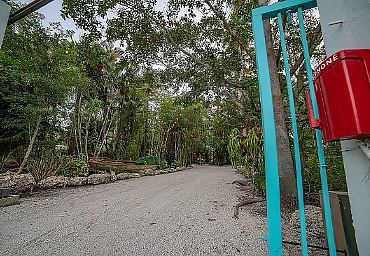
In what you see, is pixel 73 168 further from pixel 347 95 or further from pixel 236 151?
pixel 347 95

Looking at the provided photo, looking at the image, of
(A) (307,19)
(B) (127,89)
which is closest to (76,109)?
(B) (127,89)

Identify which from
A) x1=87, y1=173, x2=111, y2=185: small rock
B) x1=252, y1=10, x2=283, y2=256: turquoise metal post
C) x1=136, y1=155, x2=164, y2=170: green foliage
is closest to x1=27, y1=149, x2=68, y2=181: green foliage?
x1=87, y1=173, x2=111, y2=185: small rock

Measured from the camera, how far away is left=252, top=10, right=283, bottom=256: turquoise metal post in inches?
21.9

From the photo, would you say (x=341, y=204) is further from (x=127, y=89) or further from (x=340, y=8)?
(x=127, y=89)

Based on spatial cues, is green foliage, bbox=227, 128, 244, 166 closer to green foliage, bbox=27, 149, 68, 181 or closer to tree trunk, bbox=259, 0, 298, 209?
tree trunk, bbox=259, 0, 298, 209

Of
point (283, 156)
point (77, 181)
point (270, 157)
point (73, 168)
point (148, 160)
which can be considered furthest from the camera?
point (148, 160)

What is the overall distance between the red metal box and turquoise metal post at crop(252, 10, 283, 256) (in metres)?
0.16

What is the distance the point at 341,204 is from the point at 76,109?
16.6 feet

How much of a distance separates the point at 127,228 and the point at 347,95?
1624 millimetres

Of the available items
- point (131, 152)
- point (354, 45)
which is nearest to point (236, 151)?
point (354, 45)

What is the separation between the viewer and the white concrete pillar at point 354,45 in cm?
46

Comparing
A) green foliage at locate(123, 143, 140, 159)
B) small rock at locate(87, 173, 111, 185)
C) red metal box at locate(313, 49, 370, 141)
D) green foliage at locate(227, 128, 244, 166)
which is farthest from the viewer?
green foliage at locate(123, 143, 140, 159)

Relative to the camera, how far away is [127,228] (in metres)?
1.38

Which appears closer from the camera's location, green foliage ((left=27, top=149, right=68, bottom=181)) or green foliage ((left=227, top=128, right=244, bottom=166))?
green foliage ((left=227, top=128, right=244, bottom=166))
